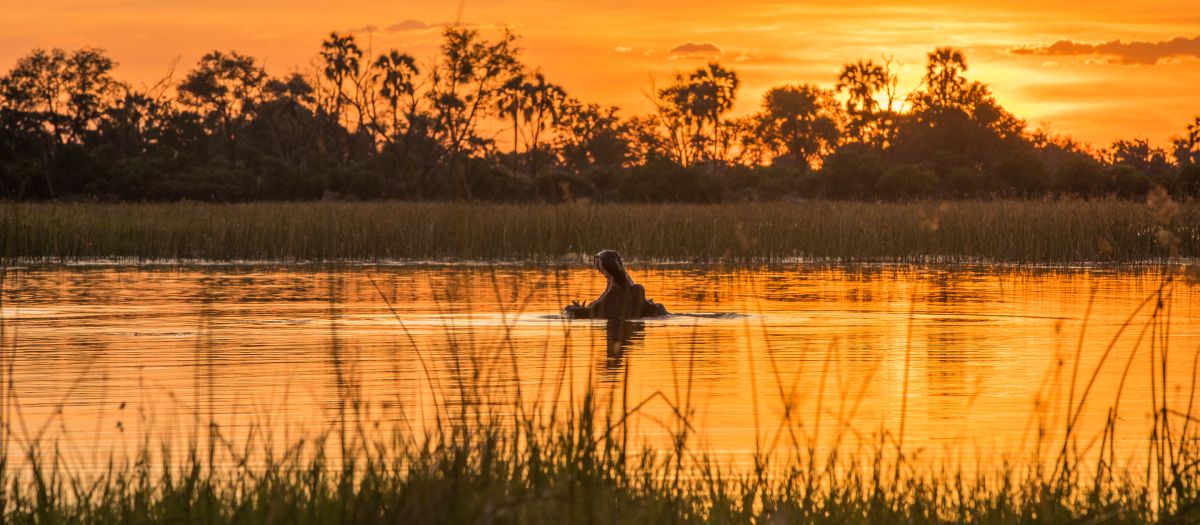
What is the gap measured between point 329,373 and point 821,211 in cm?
2467

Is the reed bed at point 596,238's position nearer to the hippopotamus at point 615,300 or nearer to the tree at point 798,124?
the hippopotamus at point 615,300

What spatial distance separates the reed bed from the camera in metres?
29.0

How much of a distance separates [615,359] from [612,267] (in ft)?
12.1

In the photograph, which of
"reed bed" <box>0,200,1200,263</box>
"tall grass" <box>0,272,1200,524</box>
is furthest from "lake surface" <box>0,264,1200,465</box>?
"reed bed" <box>0,200,1200,263</box>

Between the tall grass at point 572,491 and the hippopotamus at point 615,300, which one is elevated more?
the hippopotamus at point 615,300

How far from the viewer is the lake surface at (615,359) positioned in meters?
8.69

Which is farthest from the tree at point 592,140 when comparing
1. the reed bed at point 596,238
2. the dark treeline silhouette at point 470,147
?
the reed bed at point 596,238

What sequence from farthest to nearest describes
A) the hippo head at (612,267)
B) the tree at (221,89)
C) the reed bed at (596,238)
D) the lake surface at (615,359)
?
1. the tree at (221,89)
2. the reed bed at (596,238)
3. the hippo head at (612,267)
4. the lake surface at (615,359)

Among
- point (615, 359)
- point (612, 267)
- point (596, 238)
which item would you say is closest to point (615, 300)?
point (612, 267)

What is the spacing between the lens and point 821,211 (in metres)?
35.3

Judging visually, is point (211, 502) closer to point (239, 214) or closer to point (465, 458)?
point (465, 458)

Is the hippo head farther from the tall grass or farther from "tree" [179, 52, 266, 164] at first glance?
"tree" [179, 52, 266, 164]

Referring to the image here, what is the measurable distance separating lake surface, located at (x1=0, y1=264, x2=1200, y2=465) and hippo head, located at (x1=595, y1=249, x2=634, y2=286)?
22.6 inches

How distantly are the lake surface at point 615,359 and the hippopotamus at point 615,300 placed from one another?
0.29 metres
